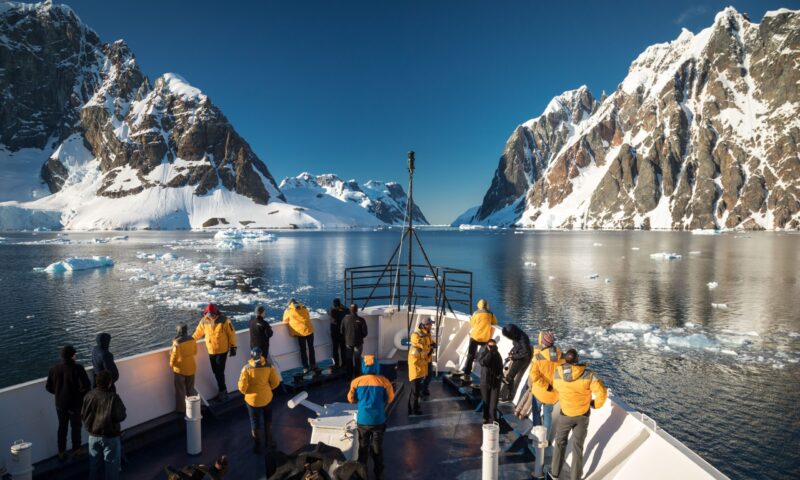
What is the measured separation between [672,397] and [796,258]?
64108mm

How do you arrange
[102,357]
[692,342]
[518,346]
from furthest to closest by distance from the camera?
1. [692,342]
2. [518,346]
3. [102,357]

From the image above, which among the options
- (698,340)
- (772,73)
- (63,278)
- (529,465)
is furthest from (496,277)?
(772,73)

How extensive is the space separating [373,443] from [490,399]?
255 centimetres

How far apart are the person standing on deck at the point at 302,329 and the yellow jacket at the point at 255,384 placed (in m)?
3.16

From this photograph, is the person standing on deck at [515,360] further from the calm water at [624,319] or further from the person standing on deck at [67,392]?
the calm water at [624,319]

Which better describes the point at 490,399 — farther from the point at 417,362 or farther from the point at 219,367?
the point at 219,367

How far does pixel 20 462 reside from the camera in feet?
16.3

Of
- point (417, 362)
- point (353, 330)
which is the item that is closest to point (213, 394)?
point (353, 330)

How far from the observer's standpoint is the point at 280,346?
32.6 feet

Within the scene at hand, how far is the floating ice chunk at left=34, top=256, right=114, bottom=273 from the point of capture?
4589 centimetres

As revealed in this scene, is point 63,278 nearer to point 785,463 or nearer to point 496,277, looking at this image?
point 496,277

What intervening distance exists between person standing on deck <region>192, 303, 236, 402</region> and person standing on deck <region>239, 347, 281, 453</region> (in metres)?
1.72

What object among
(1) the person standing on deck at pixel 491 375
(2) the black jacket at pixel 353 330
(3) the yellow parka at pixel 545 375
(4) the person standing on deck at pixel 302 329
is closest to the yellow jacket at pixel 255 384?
(2) the black jacket at pixel 353 330

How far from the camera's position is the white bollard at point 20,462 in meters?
4.94
